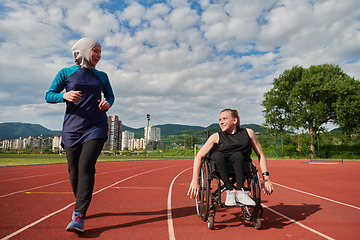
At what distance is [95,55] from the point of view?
105 inches

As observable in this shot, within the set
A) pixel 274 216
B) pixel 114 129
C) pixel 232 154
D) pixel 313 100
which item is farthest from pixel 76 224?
pixel 114 129

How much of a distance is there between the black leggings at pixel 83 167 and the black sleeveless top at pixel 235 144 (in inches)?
57.9

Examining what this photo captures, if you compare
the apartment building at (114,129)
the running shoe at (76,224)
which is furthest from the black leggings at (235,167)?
the apartment building at (114,129)

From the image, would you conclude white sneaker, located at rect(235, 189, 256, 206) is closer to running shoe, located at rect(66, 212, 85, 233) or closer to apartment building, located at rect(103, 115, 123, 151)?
running shoe, located at rect(66, 212, 85, 233)

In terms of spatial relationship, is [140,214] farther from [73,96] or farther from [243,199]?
[73,96]

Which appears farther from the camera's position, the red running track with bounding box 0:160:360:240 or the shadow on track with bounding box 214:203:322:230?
the shadow on track with bounding box 214:203:322:230

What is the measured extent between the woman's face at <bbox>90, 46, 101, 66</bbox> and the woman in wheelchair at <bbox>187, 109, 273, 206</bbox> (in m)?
1.71

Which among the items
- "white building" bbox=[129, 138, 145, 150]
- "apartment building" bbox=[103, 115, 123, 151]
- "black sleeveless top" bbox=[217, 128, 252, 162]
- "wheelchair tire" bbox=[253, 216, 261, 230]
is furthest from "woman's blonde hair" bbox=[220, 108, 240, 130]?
"white building" bbox=[129, 138, 145, 150]

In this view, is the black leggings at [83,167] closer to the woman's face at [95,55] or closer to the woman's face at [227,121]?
the woman's face at [95,55]

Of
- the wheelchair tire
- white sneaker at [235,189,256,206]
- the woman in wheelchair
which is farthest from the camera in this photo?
the wheelchair tire

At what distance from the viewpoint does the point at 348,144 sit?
36.1 metres

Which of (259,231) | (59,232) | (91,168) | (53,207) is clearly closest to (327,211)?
(259,231)

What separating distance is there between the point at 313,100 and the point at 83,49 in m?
36.5

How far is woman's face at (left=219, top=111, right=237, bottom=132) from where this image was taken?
9.30ft
